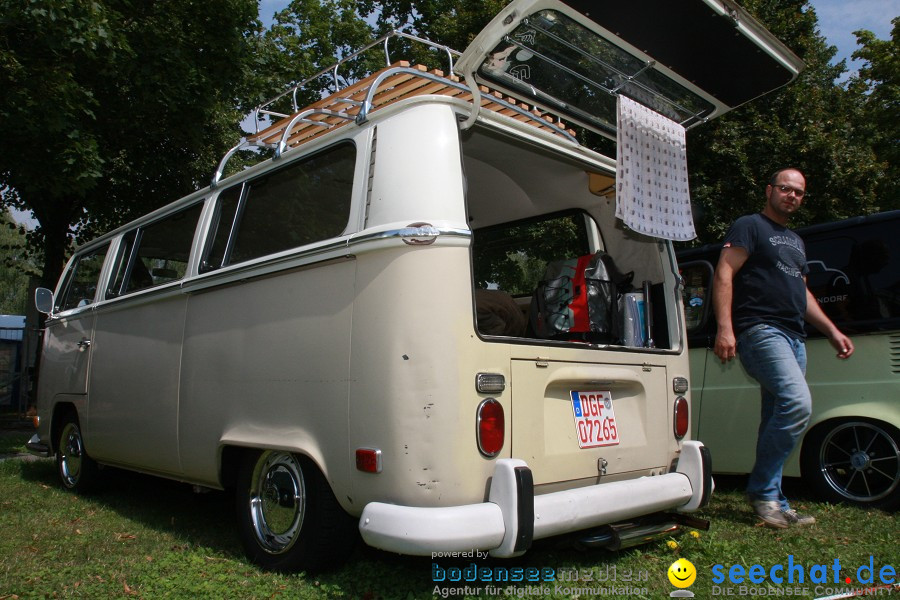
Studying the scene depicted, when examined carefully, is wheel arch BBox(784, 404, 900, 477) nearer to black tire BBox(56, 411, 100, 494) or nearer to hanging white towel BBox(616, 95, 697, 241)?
hanging white towel BBox(616, 95, 697, 241)

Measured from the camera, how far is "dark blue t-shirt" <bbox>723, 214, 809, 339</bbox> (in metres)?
3.97

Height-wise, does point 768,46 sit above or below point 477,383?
above

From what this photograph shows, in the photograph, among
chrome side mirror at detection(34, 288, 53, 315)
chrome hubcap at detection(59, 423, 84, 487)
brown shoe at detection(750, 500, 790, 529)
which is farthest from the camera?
chrome side mirror at detection(34, 288, 53, 315)

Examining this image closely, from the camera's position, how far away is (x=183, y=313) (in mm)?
3953

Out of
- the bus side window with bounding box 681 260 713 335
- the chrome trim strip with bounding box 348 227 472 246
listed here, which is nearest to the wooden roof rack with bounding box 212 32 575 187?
the chrome trim strip with bounding box 348 227 472 246

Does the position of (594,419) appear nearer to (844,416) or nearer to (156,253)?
(844,416)

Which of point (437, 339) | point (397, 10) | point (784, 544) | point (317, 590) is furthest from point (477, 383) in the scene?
point (397, 10)

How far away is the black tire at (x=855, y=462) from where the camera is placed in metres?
4.26

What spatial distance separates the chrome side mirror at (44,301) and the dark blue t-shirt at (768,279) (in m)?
5.65

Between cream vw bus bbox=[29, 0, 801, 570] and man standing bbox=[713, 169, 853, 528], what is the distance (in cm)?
42

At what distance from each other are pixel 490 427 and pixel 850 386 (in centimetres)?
307

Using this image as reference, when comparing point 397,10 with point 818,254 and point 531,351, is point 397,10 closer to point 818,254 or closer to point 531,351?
point 818,254

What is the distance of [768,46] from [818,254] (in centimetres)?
216

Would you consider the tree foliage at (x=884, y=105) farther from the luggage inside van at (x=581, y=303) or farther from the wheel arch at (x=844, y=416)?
the luggage inside van at (x=581, y=303)
